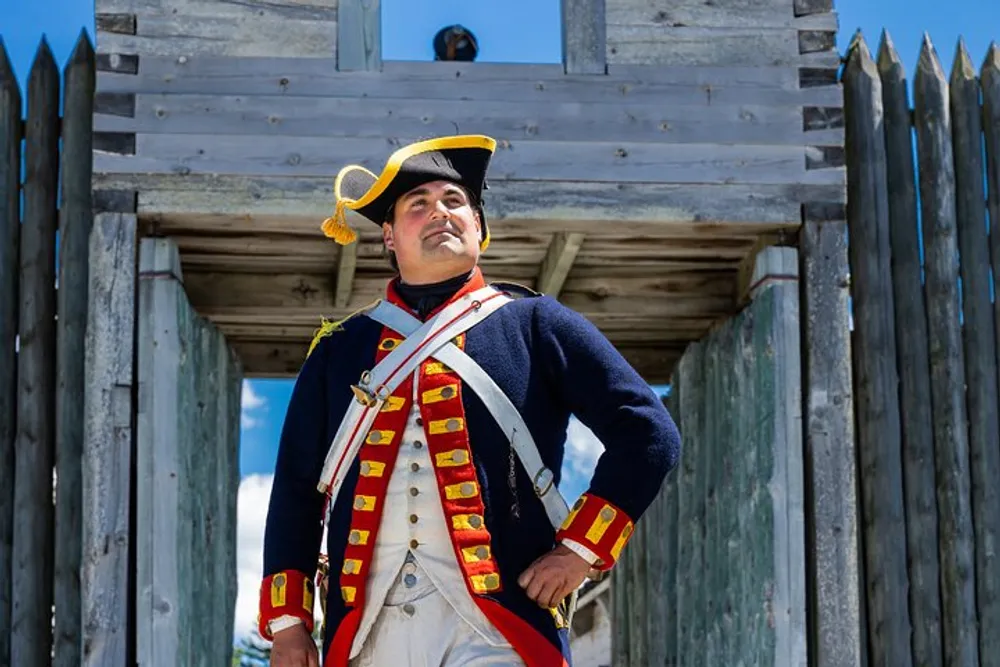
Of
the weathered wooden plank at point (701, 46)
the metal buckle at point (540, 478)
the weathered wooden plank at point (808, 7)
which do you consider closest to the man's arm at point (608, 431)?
the metal buckle at point (540, 478)

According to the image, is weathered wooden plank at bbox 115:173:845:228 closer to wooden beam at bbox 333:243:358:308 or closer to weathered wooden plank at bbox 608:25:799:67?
wooden beam at bbox 333:243:358:308

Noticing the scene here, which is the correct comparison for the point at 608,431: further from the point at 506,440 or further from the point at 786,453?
the point at 786,453

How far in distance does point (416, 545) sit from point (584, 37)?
4089 millimetres

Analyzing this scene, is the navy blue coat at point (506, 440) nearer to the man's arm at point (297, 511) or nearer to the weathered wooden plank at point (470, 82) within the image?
the man's arm at point (297, 511)

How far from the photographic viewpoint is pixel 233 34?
7.68 metres

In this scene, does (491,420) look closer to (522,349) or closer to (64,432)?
(522,349)

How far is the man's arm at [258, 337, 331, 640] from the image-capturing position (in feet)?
13.9

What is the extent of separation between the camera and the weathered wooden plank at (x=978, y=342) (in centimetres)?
800

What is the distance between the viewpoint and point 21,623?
7754mm

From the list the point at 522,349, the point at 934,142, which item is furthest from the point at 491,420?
the point at 934,142

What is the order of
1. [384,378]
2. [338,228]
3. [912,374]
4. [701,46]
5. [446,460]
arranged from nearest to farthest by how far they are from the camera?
[446,460] < [384,378] < [338,228] < [701,46] < [912,374]

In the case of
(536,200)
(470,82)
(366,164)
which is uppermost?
(470,82)

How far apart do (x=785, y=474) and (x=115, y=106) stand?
3124 millimetres

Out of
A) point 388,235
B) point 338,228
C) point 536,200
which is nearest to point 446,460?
point 388,235
